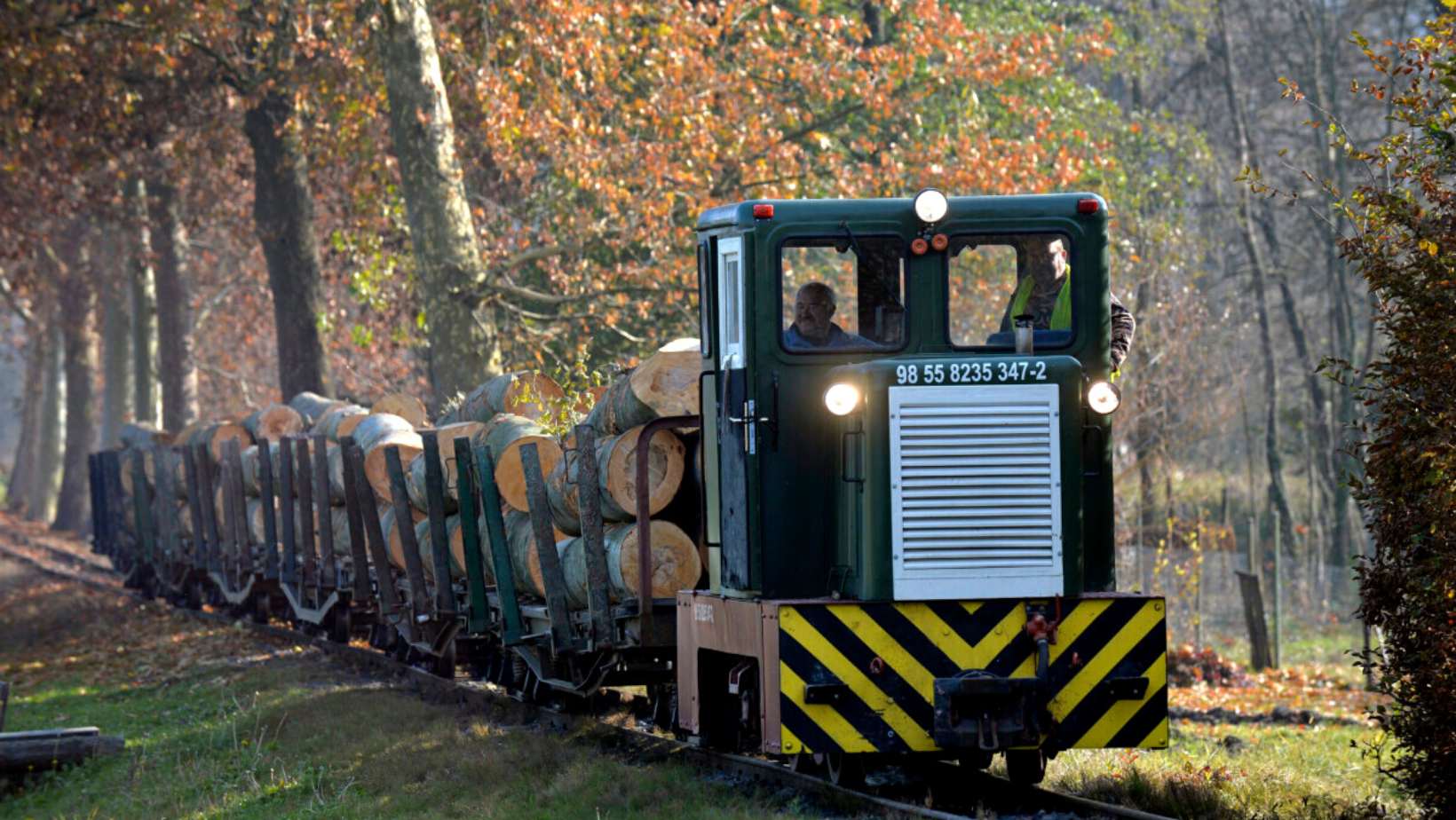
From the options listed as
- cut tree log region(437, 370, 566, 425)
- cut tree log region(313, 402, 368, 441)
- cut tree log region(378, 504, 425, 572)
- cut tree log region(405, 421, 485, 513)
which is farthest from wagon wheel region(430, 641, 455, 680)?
cut tree log region(313, 402, 368, 441)

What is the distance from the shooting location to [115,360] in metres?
39.5

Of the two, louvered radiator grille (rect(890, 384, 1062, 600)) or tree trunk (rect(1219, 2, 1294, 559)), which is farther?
tree trunk (rect(1219, 2, 1294, 559))

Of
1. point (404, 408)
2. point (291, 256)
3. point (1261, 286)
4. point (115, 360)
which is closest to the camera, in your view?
point (404, 408)

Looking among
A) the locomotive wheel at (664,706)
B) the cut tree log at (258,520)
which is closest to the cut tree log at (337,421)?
the cut tree log at (258,520)

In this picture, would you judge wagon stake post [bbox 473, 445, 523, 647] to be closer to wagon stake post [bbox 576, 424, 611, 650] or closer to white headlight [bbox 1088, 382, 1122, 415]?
wagon stake post [bbox 576, 424, 611, 650]

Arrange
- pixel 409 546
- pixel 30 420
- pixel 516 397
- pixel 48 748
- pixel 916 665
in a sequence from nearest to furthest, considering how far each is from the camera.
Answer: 1. pixel 916 665
2. pixel 48 748
3. pixel 409 546
4. pixel 516 397
5. pixel 30 420

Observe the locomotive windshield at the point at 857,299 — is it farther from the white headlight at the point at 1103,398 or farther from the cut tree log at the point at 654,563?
the cut tree log at the point at 654,563

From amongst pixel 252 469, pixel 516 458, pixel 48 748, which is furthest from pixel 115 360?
pixel 516 458

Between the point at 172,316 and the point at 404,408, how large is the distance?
58.7 feet

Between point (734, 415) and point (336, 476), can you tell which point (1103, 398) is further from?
point (336, 476)

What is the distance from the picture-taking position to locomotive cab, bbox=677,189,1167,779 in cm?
809

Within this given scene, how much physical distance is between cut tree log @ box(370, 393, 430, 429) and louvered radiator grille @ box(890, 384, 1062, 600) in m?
9.55

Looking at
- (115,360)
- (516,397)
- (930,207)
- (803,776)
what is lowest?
(803,776)

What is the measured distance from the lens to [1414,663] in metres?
7.78
